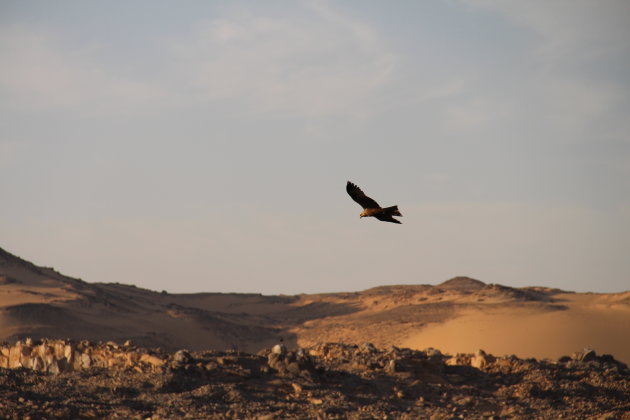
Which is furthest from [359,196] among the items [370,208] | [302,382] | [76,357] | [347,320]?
[347,320]

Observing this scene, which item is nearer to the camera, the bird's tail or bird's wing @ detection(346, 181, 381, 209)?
the bird's tail

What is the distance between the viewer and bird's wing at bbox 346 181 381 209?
50.3 ft

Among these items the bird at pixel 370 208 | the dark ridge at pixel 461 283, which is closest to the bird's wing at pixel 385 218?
the bird at pixel 370 208

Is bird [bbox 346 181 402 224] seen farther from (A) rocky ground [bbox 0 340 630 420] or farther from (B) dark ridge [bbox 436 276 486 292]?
(B) dark ridge [bbox 436 276 486 292]

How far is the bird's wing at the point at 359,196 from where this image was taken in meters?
15.3

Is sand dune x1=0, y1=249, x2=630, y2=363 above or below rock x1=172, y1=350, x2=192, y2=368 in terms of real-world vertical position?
above

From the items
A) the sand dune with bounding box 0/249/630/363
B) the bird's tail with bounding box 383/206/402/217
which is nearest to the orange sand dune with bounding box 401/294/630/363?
the sand dune with bounding box 0/249/630/363

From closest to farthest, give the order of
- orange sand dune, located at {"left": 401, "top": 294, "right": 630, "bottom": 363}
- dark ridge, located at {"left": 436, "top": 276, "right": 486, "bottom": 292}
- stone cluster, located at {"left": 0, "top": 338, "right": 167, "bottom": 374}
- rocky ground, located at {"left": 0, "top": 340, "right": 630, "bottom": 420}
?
rocky ground, located at {"left": 0, "top": 340, "right": 630, "bottom": 420}
stone cluster, located at {"left": 0, "top": 338, "right": 167, "bottom": 374}
orange sand dune, located at {"left": 401, "top": 294, "right": 630, "bottom": 363}
dark ridge, located at {"left": 436, "top": 276, "right": 486, "bottom": 292}

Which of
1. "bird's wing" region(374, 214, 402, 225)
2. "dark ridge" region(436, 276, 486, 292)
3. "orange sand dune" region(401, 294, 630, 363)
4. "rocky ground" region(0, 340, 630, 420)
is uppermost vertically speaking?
"dark ridge" region(436, 276, 486, 292)

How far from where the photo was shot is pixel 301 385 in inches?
613

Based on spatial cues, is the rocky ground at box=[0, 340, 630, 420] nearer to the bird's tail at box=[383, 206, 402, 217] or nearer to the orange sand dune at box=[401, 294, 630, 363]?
the bird's tail at box=[383, 206, 402, 217]

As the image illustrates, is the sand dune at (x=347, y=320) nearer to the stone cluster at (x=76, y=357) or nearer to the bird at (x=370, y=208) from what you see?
the stone cluster at (x=76, y=357)

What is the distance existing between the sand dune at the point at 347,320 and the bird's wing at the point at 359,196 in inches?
560

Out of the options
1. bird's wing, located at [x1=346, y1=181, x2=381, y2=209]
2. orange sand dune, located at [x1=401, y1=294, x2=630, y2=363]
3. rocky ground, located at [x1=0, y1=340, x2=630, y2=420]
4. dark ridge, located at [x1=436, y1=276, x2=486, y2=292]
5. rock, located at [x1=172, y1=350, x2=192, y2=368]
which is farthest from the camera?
dark ridge, located at [x1=436, y1=276, x2=486, y2=292]
